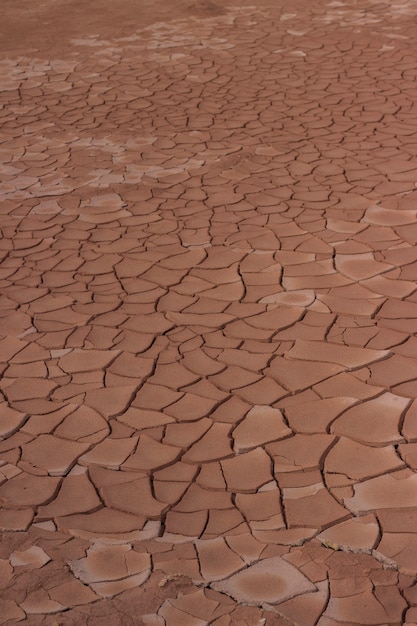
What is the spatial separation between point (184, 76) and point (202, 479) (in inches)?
191

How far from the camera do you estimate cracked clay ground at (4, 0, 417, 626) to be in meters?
2.34

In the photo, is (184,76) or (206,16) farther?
(206,16)

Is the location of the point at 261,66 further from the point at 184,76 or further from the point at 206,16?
the point at 206,16

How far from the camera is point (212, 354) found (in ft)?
11.0

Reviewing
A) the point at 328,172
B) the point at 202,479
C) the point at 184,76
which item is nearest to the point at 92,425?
the point at 202,479

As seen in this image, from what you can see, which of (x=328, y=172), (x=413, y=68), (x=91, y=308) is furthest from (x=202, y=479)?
(x=413, y=68)

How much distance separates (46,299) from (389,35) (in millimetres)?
4885

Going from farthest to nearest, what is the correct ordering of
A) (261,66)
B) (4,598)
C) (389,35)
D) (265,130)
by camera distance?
1. (389,35)
2. (261,66)
3. (265,130)
4. (4,598)

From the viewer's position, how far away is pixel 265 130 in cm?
568

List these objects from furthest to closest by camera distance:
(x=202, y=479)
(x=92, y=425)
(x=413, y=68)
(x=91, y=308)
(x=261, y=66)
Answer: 1. (x=261, y=66)
2. (x=413, y=68)
3. (x=91, y=308)
4. (x=92, y=425)
5. (x=202, y=479)

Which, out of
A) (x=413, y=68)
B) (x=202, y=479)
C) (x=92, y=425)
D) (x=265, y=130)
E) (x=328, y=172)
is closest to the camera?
(x=202, y=479)

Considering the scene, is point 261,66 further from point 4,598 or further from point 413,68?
point 4,598

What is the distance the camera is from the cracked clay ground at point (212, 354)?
7.68ft

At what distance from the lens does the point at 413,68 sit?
663 centimetres
